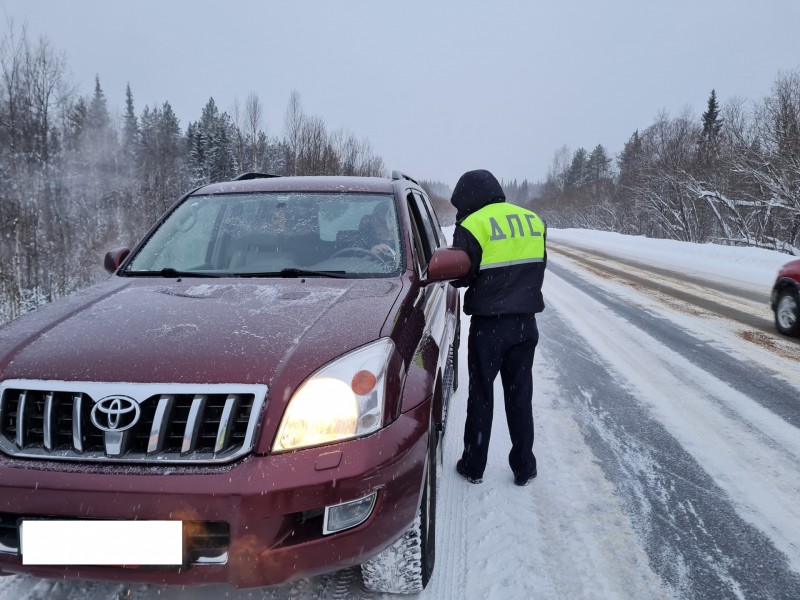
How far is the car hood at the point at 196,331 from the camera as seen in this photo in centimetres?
162

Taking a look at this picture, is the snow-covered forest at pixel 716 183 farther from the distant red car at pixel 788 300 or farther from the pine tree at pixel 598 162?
the pine tree at pixel 598 162

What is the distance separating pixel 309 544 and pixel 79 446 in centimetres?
76

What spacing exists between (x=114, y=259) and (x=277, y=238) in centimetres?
103

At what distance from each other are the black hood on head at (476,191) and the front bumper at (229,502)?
5.53 ft

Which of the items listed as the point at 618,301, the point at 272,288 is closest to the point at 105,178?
the point at 618,301

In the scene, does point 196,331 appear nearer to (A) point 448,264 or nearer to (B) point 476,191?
(A) point 448,264

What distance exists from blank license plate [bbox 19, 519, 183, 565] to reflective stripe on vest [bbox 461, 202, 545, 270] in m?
1.93

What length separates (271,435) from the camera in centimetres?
154

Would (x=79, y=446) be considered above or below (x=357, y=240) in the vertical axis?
below

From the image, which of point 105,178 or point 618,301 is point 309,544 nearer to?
point 618,301

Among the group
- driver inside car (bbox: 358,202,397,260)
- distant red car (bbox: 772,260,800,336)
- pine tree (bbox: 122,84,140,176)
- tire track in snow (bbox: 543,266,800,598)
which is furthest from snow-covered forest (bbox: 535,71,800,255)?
pine tree (bbox: 122,84,140,176)

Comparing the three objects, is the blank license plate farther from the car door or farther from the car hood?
the car door

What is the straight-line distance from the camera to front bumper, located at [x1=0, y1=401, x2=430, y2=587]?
4.77ft

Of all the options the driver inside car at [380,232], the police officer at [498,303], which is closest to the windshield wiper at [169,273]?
the driver inside car at [380,232]
